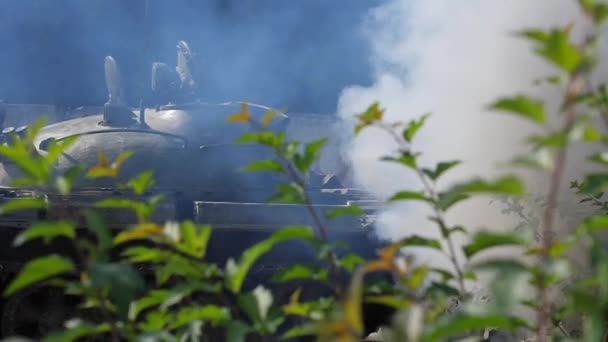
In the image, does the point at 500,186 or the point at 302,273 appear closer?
the point at 500,186

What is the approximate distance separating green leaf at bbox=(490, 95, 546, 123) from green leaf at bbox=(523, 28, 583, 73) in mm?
59

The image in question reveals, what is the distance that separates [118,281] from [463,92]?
6.77 metres

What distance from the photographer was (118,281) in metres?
1.22

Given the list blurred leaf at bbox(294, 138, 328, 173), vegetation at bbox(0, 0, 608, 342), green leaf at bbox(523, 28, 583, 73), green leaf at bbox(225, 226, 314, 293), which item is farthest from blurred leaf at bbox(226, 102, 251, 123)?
green leaf at bbox(523, 28, 583, 73)

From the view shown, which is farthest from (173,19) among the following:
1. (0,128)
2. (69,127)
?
(69,127)

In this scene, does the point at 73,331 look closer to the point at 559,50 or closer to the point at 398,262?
the point at 398,262

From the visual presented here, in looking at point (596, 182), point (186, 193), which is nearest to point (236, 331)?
point (596, 182)

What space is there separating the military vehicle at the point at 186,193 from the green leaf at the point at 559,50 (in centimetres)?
494

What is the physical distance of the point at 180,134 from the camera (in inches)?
273

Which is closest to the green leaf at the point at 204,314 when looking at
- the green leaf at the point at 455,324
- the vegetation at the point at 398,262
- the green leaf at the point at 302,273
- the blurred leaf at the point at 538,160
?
the vegetation at the point at 398,262

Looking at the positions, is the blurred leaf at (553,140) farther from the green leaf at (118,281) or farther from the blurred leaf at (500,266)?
the green leaf at (118,281)

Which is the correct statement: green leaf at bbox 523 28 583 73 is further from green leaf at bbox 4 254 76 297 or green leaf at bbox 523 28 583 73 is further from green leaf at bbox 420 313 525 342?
green leaf at bbox 4 254 76 297

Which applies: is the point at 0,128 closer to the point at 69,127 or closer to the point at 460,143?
the point at 69,127

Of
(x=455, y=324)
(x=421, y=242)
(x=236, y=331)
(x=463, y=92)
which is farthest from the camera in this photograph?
(x=463, y=92)
